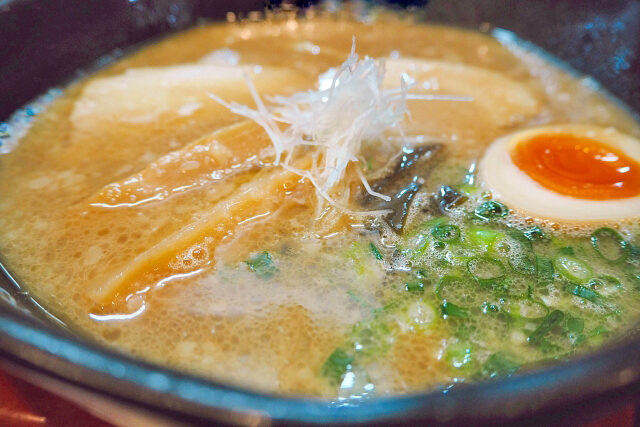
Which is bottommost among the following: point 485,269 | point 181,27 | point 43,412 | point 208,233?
point 43,412

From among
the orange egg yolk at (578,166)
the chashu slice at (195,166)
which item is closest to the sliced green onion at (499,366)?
the orange egg yolk at (578,166)

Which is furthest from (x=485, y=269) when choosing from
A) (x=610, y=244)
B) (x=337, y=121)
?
(x=337, y=121)

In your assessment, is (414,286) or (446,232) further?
(446,232)

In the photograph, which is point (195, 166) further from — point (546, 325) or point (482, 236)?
point (546, 325)

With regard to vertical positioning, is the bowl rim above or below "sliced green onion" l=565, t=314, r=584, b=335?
above

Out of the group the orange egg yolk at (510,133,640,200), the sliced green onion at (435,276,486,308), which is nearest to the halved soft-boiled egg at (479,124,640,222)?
the orange egg yolk at (510,133,640,200)

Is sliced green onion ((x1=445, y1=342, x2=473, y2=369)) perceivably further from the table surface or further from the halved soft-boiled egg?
the halved soft-boiled egg

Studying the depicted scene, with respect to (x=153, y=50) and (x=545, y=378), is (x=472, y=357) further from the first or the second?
(x=153, y=50)
